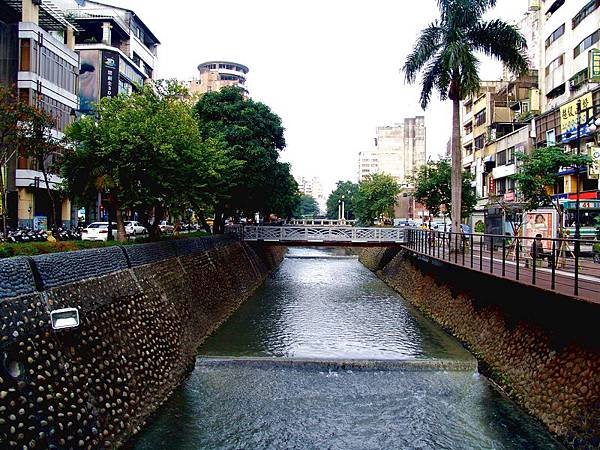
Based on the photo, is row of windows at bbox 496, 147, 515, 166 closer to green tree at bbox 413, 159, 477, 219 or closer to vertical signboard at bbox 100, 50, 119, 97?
green tree at bbox 413, 159, 477, 219

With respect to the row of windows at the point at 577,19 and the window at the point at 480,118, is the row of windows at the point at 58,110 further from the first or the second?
the window at the point at 480,118

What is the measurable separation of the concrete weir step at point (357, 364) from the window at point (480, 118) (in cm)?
4680

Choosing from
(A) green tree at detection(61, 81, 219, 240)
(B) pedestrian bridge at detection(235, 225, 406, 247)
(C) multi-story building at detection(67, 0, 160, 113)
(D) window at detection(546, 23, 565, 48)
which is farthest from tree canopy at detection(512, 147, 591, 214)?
(C) multi-story building at detection(67, 0, 160, 113)

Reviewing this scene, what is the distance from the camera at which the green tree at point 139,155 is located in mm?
17969

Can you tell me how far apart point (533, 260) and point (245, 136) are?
21989 mm

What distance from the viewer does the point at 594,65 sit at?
3222 cm

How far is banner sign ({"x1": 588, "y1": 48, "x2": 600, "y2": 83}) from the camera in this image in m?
31.9

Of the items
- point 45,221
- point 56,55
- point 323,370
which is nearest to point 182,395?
point 323,370

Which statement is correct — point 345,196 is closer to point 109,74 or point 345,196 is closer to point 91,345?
point 109,74

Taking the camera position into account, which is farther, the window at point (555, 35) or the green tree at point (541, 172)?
the window at point (555, 35)

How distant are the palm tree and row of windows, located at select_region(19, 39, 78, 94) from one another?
91.0 feet

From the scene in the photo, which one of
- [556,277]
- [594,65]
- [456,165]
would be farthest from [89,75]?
[556,277]

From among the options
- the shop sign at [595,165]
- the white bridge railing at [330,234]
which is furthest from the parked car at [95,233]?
the shop sign at [595,165]

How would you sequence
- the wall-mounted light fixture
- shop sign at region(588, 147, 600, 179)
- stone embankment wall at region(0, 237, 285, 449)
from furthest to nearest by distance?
shop sign at region(588, 147, 600, 179) < the wall-mounted light fixture < stone embankment wall at region(0, 237, 285, 449)
